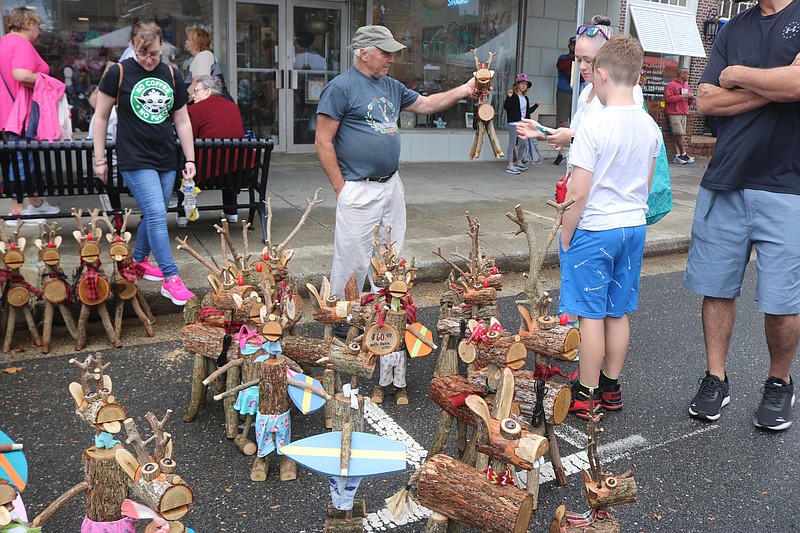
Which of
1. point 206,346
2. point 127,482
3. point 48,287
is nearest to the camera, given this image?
point 127,482

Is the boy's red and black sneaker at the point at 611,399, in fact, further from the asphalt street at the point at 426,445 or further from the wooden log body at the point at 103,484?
the wooden log body at the point at 103,484

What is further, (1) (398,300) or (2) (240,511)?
(1) (398,300)

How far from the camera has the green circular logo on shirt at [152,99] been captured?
4.52 meters

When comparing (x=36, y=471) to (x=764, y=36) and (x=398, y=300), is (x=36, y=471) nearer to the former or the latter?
(x=398, y=300)

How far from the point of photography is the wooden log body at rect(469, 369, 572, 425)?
275 cm

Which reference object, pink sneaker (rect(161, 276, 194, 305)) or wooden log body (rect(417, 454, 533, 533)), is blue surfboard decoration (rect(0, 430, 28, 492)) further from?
pink sneaker (rect(161, 276, 194, 305))

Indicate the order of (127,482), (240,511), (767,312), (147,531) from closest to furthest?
(147,531) < (127,482) < (240,511) < (767,312)

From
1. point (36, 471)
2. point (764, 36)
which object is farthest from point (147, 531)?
point (764, 36)

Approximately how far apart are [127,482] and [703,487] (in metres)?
2.41

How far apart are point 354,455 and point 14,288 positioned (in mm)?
2936

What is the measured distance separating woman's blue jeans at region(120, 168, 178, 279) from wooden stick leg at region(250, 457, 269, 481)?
222 centimetres

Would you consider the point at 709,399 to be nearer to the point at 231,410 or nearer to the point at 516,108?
the point at 231,410

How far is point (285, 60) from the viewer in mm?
11062

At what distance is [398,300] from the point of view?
136 inches
